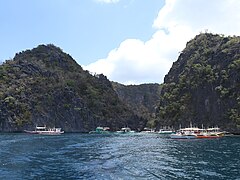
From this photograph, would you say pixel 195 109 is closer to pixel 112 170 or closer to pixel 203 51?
pixel 203 51

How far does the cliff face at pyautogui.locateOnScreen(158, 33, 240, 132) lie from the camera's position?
146125 millimetres

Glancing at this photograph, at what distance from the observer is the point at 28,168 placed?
37.4 metres

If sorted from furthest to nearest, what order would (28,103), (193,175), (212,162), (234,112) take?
(28,103) → (234,112) → (212,162) → (193,175)

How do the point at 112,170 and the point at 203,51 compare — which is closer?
the point at 112,170

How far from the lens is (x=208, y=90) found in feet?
532

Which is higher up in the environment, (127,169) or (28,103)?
(28,103)

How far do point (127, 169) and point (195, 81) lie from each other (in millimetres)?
140835

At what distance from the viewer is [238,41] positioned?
163750 millimetres

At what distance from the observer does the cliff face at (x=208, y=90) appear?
14612cm

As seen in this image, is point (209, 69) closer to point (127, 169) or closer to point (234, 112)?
point (234, 112)

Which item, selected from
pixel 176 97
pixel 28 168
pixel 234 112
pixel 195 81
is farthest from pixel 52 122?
pixel 28 168

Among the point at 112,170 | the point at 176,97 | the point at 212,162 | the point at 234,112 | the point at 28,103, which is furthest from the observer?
the point at 28,103

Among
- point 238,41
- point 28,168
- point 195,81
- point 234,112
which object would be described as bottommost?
point 28,168

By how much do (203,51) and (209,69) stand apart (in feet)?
95.8
